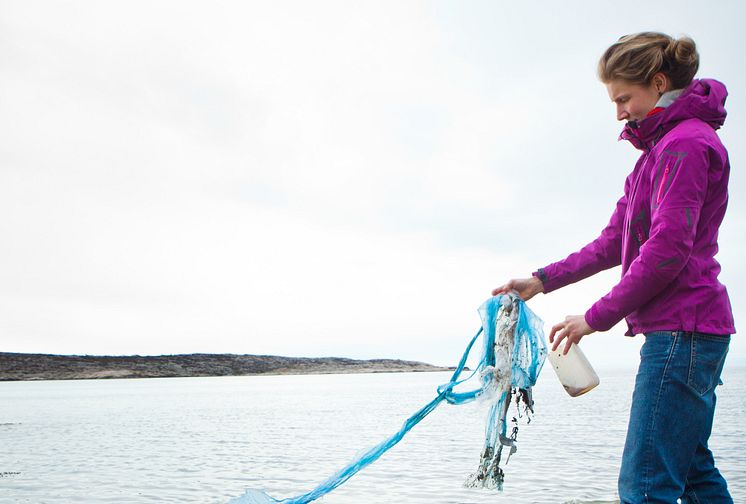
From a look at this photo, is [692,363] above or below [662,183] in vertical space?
below

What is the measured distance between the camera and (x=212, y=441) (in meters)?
14.1

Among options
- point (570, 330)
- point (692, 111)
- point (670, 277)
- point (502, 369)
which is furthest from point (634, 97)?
point (502, 369)

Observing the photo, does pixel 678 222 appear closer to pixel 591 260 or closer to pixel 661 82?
pixel 661 82

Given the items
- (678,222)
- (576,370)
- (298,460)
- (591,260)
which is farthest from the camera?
(298,460)

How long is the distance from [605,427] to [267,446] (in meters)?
8.54

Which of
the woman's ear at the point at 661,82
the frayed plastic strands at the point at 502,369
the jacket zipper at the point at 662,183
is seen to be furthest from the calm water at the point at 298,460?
the woman's ear at the point at 661,82

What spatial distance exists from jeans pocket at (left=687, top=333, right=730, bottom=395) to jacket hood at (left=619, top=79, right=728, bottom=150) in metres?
0.73

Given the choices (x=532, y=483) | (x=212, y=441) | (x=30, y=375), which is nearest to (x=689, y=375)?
(x=532, y=483)

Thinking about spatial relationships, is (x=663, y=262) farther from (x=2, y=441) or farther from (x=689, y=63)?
(x=2, y=441)

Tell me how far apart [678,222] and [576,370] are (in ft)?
2.64

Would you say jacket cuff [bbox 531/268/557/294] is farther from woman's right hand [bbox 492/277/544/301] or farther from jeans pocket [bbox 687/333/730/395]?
jeans pocket [bbox 687/333/730/395]

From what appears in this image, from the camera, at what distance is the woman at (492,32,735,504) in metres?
2.14

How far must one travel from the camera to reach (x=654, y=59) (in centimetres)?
231

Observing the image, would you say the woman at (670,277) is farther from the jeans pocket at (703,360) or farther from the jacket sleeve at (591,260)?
the jacket sleeve at (591,260)
